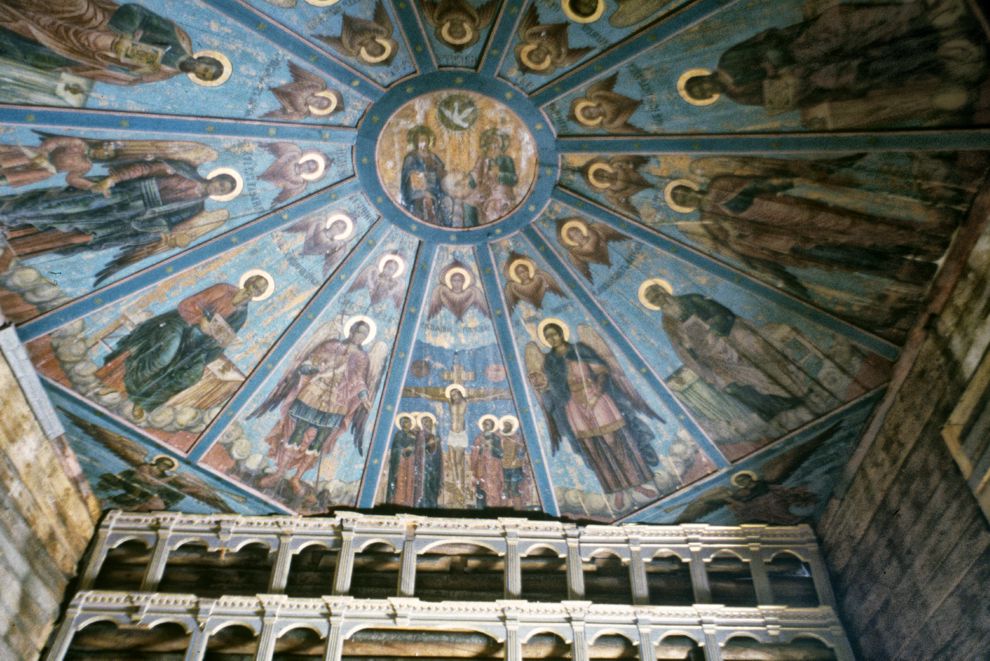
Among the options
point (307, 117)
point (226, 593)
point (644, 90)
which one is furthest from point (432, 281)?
point (226, 593)

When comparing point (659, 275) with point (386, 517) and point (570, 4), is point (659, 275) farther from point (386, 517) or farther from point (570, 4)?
point (386, 517)

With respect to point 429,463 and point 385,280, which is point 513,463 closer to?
point 429,463

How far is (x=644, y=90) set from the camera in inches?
457

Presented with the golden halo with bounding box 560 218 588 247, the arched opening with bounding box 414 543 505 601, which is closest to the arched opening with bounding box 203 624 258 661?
the arched opening with bounding box 414 543 505 601

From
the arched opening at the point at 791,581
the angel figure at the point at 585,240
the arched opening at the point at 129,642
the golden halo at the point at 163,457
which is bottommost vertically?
the arched opening at the point at 129,642

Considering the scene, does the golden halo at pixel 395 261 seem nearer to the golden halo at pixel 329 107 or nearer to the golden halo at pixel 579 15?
the golden halo at pixel 329 107

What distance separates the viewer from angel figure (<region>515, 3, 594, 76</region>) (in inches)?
447

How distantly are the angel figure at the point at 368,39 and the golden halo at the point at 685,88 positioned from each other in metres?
3.82

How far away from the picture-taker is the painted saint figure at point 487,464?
46.3ft

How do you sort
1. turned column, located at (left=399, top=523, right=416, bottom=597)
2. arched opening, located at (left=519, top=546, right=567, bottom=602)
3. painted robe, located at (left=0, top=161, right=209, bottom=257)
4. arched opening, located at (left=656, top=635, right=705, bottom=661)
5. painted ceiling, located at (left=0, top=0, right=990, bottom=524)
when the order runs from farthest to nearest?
arched opening, located at (left=519, top=546, right=567, bottom=602)
turned column, located at (left=399, top=523, right=416, bottom=597)
arched opening, located at (left=656, top=635, right=705, bottom=661)
painted robe, located at (left=0, top=161, right=209, bottom=257)
painted ceiling, located at (left=0, top=0, right=990, bottom=524)

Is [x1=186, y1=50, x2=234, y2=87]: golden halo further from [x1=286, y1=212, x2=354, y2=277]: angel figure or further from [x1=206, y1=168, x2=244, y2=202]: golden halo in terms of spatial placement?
[x1=286, y1=212, x2=354, y2=277]: angel figure

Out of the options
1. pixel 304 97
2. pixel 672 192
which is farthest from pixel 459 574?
pixel 304 97

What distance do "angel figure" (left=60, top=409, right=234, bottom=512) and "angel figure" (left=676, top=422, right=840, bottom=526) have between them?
7583 millimetres

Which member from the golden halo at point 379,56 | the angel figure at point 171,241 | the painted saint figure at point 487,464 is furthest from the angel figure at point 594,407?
the angel figure at point 171,241
